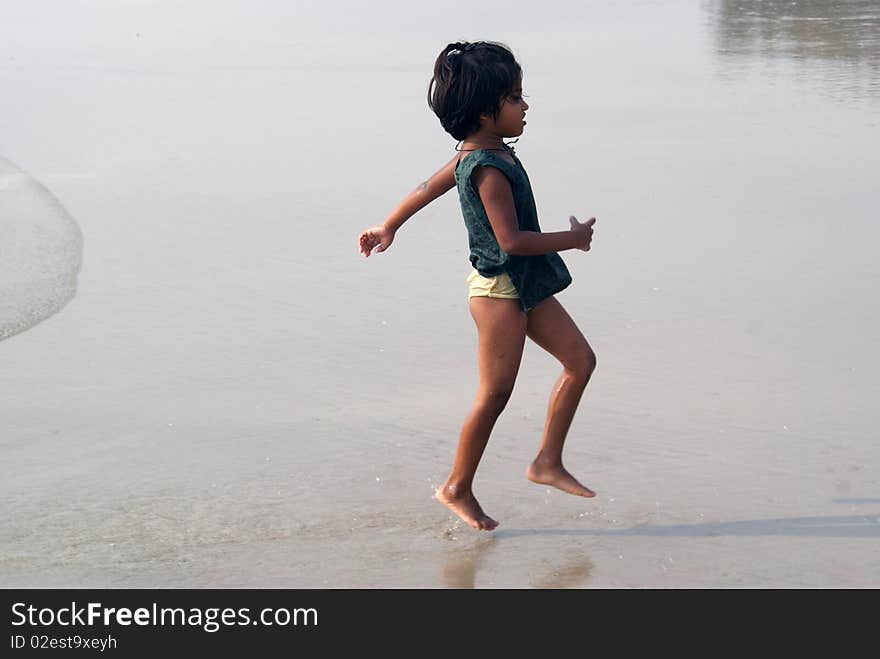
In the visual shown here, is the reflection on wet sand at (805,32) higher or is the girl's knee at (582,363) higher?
the girl's knee at (582,363)

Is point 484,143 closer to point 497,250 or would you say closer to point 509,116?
point 509,116

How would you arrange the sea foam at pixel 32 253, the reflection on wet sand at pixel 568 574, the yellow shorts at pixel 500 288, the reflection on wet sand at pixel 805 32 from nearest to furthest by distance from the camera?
the reflection on wet sand at pixel 568 574, the yellow shorts at pixel 500 288, the sea foam at pixel 32 253, the reflection on wet sand at pixel 805 32

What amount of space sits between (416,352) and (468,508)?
1573mm

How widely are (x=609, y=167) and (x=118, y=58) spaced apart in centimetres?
716

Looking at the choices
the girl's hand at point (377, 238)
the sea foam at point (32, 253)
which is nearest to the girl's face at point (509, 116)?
the girl's hand at point (377, 238)

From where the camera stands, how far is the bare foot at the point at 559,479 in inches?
160

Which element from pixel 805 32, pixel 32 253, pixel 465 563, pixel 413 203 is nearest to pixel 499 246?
pixel 413 203

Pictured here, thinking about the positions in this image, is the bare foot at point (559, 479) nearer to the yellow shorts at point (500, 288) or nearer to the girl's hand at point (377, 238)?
the yellow shorts at point (500, 288)

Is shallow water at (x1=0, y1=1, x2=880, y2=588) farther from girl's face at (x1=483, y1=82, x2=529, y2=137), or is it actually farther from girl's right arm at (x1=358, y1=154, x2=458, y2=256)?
girl's face at (x1=483, y1=82, x2=529, y2=137)

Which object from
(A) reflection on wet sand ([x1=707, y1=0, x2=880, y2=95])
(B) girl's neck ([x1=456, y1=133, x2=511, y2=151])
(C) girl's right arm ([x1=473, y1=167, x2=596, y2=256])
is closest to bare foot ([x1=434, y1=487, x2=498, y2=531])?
(C) girl's right arm ([x1=473, y1=167, x2=596, y2=256])

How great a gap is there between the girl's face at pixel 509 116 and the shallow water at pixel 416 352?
1.15 metres

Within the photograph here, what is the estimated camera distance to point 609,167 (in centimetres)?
864

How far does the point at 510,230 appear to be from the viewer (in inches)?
148
